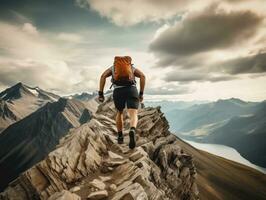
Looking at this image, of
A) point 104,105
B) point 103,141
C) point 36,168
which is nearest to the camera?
point 36,168

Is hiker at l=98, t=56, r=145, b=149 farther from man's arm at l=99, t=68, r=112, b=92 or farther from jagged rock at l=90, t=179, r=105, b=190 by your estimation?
jagged rock at l=90, t=179, r=105, b=190

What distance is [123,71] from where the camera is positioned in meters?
12.6

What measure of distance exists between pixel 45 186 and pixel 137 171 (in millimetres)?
5434

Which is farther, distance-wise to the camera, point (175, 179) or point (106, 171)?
point (175, 179)

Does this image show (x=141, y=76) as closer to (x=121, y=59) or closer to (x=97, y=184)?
(x=121, y=59)

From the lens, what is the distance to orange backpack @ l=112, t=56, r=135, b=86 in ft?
41.5

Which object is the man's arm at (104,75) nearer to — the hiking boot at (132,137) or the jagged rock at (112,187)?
the hiking boot at (132,137)

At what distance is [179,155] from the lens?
78.9 ft

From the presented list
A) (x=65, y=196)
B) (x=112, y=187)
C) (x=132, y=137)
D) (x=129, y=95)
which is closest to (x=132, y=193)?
(x=112, y=187)

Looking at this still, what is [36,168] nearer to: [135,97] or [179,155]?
[135,97]

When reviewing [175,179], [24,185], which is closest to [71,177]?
[24,185]

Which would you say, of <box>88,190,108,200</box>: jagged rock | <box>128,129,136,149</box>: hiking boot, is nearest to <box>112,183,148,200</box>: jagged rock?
<box>88,190,108,200</box>: jagged rock

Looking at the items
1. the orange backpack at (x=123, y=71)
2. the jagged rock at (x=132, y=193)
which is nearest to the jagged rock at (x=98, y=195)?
the jagged rock at (x=132, y=193)

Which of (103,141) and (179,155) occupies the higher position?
(103,141)
